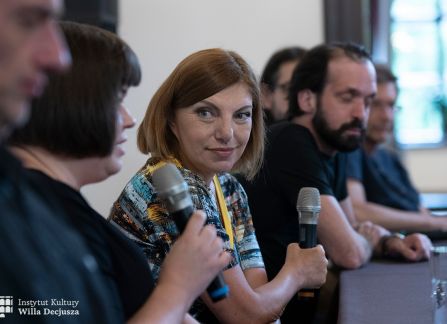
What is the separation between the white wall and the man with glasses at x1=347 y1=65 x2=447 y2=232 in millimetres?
855

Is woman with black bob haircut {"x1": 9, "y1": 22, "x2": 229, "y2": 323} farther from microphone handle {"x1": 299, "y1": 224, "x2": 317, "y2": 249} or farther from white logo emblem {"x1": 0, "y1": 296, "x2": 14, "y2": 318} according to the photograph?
microphone handle {"x1": 299, "y1": 224, "x2": 317, "y2": 249}

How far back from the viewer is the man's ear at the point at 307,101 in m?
2.65

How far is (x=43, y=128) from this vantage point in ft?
3.69

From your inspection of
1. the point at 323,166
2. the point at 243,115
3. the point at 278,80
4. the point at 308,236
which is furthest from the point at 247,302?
the point at 278,80

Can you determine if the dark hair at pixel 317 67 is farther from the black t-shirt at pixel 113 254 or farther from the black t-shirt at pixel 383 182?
the black t-shirt at pixel 113 254

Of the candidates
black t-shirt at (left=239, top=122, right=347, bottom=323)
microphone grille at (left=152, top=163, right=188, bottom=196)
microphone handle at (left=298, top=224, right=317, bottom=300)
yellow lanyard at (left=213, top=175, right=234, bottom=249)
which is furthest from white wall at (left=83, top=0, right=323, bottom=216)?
microphone grille at (left=152, top=163, right=188, bottom=196)

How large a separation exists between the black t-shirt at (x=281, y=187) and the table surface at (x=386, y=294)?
7.9 inches

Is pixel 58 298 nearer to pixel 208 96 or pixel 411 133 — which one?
pixel 208 96

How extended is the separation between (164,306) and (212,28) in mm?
3302

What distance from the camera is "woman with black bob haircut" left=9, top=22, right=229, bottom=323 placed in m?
1.12

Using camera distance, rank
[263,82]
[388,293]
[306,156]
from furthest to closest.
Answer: [263,82]
[306,156]
[388,293]

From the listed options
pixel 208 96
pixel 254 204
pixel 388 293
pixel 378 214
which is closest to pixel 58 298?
pixel 208 96

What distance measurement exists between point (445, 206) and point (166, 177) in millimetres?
2881

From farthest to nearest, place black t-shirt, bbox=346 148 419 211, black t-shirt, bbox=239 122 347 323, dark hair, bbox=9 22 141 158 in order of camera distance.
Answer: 1. black t-shirt, bbox=346 148 419 211
2. black t-shirt, bbox=239 122 347 323
3. dark hair, bbox=9 22 141 158
